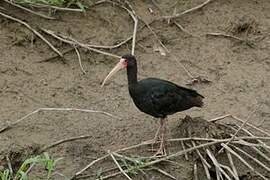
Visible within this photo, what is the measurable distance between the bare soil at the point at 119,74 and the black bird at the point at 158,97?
323mm

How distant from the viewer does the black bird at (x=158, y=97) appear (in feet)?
18.7

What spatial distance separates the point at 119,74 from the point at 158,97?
130 centimetres

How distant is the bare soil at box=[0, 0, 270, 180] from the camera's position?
19.5 ft

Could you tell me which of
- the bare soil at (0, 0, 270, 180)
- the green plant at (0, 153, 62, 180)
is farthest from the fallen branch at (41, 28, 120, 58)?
the green plant at (0, 153, 62, 180)

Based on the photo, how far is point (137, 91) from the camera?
5758mm

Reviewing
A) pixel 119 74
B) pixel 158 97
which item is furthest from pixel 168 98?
pixel 119 74

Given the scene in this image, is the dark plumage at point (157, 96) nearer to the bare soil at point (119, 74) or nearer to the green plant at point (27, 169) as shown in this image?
the bare soil at point (119, 74)

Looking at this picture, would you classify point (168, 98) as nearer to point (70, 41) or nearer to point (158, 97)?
point (158, 97)

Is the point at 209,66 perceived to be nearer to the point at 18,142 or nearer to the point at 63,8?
the point at 63,8

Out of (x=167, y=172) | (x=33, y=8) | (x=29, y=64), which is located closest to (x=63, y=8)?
(x=33, y=8)

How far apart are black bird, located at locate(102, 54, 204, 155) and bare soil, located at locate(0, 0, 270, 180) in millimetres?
323

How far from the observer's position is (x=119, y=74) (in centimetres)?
695

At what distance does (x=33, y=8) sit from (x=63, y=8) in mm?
312

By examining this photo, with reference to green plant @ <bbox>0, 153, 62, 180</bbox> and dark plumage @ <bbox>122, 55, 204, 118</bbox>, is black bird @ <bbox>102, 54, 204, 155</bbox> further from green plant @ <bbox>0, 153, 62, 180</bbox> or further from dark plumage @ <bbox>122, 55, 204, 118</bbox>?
green plant @ <bbox>0, 153, 62, 180</bbox>
